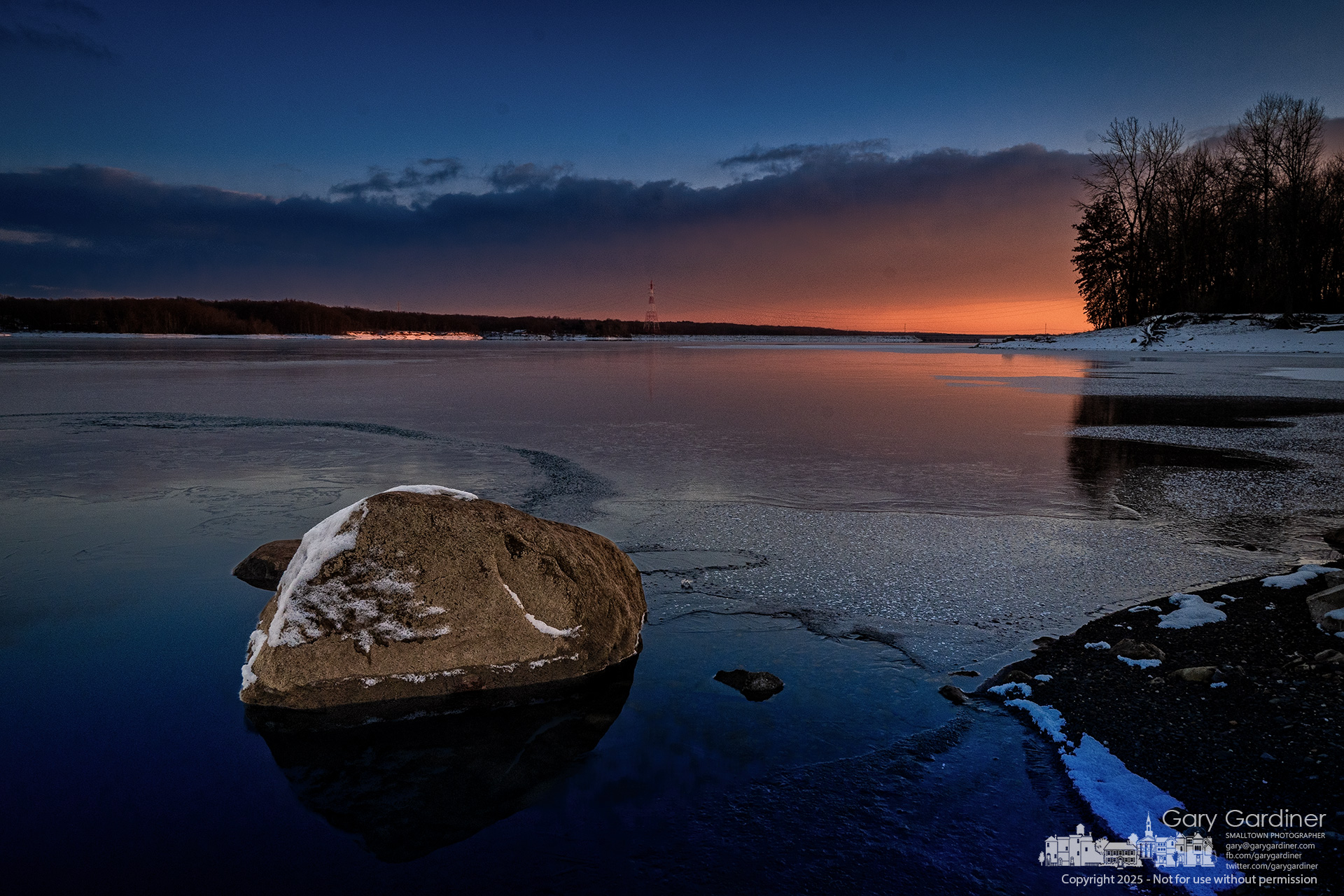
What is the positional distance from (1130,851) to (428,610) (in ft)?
9.87

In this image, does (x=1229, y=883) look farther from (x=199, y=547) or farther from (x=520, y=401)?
(x=520, y=401)

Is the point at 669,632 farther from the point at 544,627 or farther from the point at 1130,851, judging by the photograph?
the point at 1130,851

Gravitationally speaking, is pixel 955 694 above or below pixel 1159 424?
below

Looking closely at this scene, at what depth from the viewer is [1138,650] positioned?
11.9 ft

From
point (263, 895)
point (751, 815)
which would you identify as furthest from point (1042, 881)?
point (263, 895)

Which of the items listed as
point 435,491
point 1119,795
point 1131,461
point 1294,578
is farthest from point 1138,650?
point 1131,461

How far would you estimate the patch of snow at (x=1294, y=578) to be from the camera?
4.31 metres

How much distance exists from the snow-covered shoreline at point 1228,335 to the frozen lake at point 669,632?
34.3m

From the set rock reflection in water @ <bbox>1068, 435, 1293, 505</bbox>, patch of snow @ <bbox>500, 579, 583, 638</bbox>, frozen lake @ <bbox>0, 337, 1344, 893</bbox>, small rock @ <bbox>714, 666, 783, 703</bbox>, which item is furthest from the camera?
rock reflection in water @ <bbox>1068, 435, 1293, 505</bbox>

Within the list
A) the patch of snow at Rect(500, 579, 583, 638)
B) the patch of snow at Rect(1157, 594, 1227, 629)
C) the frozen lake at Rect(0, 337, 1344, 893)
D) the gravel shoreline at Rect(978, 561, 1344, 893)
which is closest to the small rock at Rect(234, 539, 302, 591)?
the frozen lake at Rect(0, 337, 1344, 893)

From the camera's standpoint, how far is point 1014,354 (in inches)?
1874

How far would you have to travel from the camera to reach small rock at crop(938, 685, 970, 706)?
3.38 meters

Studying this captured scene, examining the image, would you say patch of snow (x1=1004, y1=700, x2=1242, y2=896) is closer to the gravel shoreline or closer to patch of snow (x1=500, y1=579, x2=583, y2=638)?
the gravel shoreline

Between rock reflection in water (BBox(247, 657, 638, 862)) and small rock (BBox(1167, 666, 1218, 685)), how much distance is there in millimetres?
2543
